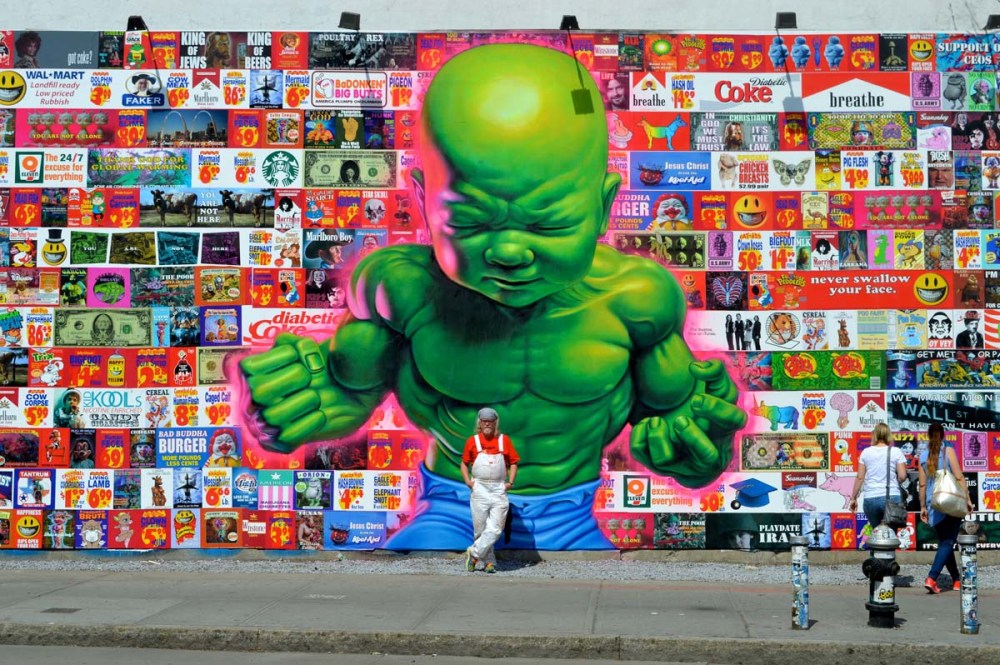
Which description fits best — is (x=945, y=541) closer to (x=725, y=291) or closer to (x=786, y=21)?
(x=725, y=291)

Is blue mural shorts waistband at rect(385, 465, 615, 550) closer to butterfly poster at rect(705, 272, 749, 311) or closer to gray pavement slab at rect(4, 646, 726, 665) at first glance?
butterfly poster at rect(705, 272, 749, 311)

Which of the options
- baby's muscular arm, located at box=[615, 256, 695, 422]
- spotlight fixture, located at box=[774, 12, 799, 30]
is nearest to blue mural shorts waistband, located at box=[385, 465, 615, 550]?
baby's muscular arm, located at box=[615, 256, 695, 422]

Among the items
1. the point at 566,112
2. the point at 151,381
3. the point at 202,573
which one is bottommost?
the point at 202,573

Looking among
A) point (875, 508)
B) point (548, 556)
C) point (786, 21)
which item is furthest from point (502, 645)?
point (786, 21)

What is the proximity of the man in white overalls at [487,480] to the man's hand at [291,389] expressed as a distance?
66.7 inches

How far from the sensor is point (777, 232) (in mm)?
13148

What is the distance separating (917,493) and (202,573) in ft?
23.7

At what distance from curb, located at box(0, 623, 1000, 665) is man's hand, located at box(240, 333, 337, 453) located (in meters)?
3.50

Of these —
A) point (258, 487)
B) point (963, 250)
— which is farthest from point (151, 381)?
point (963, 250)

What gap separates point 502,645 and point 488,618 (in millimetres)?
729

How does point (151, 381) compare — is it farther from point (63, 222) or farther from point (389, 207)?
point (389, 207)

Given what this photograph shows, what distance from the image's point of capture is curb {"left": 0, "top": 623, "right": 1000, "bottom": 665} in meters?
9.41

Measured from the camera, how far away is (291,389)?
13.2 metres

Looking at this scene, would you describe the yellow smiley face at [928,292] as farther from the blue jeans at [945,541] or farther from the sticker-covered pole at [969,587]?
the sticker-covered pole at [969,587]
